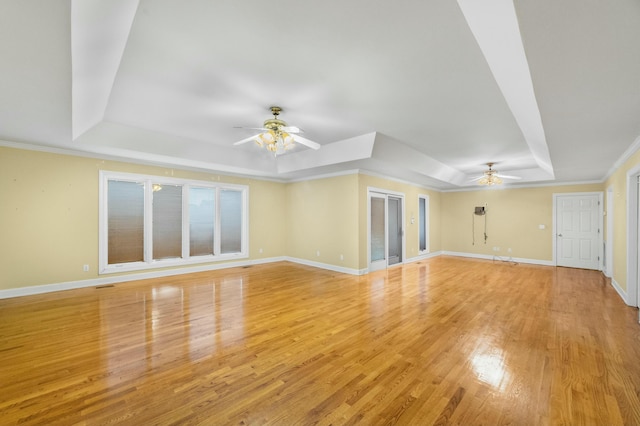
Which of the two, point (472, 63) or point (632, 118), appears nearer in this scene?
point (472, 63)

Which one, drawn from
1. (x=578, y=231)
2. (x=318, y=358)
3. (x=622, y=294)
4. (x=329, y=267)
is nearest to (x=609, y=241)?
(x=578, y=231)

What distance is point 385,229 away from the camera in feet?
23.6

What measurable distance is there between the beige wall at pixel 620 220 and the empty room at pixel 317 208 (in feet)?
0.32

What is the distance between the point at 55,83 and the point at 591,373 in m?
5.82

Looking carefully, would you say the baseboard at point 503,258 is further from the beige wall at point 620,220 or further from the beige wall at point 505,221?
the beige wall at point 620,220

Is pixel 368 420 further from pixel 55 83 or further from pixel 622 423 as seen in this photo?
pixel 55 83

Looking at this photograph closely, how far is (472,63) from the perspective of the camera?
Answer: 2.48m

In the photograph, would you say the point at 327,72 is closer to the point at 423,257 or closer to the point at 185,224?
the point at 185,224

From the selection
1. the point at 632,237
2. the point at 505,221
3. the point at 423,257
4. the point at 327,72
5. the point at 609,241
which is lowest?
the point at 423,257

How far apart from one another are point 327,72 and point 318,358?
9.50ft

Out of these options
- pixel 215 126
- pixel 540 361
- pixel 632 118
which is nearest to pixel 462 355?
pixel 540 361

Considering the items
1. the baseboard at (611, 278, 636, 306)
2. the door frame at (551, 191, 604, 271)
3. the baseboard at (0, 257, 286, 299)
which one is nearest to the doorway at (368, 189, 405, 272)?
the baseboard at (0, 257, 286, 299)

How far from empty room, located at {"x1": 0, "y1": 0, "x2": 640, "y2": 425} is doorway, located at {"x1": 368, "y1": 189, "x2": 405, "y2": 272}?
0.29 ft

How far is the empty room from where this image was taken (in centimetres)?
188
